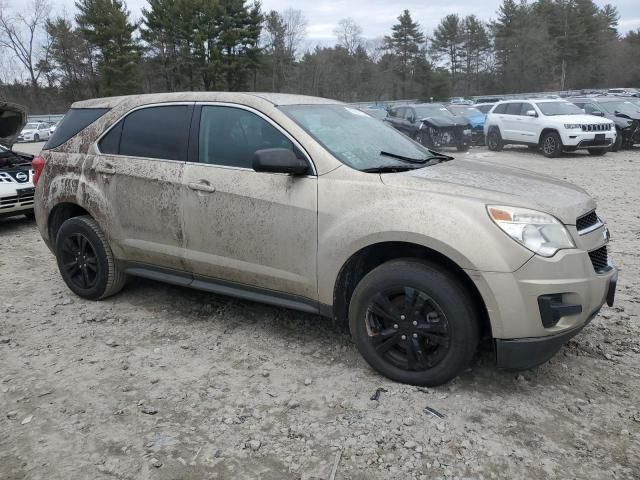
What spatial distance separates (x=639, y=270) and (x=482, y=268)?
127 inches

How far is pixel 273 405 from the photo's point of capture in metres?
3.10

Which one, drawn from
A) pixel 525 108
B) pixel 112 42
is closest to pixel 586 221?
pixel 525 108

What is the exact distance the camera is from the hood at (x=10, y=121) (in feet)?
25.8

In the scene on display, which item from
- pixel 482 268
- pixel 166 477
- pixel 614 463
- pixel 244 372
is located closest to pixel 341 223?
pixel 482 268

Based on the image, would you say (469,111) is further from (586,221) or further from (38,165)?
(586,221)

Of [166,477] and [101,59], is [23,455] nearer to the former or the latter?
[166,477]

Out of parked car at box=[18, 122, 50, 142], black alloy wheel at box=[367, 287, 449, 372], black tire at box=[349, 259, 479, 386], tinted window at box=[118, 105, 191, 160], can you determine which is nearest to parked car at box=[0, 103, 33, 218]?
tinted window at box=[118, 105, 191, 160]

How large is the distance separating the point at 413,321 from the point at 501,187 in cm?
93

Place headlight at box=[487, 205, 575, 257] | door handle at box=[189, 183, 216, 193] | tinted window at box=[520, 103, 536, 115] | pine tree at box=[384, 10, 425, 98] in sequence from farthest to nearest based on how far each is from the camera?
pine tree at box=[384, 10, 425, 98], tinted window at box=[520, 103, 536, 115], door handle at box=[189, 183, 216, 193], headlight at box=[487, 205, 575, 257]

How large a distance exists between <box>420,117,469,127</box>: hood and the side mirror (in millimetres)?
15043

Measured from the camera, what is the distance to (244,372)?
348cm

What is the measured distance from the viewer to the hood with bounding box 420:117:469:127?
17531 millimetres

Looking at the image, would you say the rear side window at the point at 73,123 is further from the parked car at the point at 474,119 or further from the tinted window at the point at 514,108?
the parked car at the point at 474,119

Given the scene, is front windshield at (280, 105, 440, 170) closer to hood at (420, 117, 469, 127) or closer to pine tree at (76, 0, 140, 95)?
hood at (420, 117, 469, 127)
